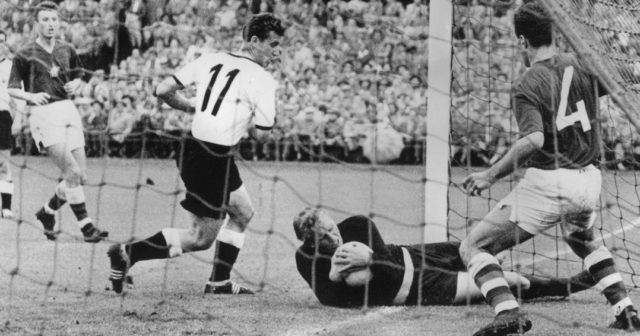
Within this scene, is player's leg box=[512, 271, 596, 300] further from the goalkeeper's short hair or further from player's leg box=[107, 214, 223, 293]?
player's leg box=[107, 214, 223, 293]

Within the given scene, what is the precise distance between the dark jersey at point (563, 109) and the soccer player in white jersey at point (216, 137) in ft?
5.90

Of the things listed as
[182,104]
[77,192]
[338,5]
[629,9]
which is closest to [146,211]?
[77,192]

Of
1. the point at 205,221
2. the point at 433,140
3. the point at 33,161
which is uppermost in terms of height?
the point at 433,140

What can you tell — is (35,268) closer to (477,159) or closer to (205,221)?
(205,221)

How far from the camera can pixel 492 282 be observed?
4.80m

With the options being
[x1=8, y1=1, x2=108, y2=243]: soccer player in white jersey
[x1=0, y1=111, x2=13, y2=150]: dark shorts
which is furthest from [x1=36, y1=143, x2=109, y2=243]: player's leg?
[x1=0, y1=111, x2=13, y2=150]: dark shorts

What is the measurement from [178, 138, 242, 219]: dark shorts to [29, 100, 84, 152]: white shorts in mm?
2923

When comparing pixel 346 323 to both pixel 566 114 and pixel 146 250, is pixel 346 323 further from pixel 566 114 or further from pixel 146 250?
pixel 566 114

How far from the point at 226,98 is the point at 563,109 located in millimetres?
2194

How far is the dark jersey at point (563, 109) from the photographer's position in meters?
4.86

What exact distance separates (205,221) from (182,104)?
33.0 inches

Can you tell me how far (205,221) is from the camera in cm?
596

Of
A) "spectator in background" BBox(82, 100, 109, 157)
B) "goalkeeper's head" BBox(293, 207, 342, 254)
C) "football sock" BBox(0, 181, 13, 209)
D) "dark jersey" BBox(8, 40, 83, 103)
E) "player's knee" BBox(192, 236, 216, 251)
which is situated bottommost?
"spectator in background" BBox(82, 100, 109, 157)

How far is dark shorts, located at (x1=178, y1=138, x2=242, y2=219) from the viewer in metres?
5.93
